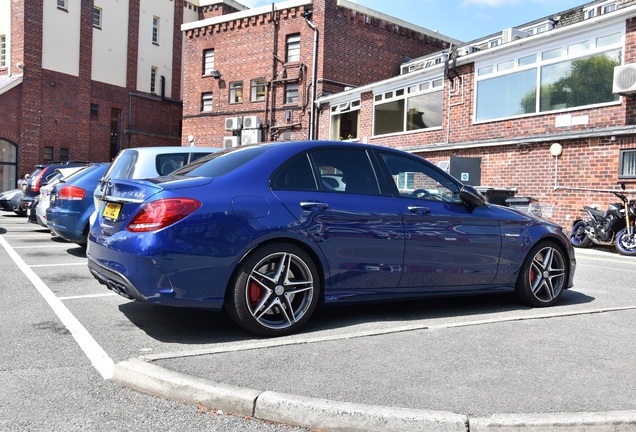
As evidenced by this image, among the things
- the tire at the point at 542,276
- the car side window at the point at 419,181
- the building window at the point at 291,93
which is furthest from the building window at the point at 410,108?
the car side window at the point at 419,181

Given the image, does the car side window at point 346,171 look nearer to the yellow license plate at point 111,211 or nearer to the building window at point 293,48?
the yellow license plate at point 111,211

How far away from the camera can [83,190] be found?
8906 millimetres

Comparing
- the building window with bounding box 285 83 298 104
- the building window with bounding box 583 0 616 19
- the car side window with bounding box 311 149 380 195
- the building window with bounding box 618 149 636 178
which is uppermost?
the building window with bounding box 583 0 616 19

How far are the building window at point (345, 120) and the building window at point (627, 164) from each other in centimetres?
1212

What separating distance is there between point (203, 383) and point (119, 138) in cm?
3773

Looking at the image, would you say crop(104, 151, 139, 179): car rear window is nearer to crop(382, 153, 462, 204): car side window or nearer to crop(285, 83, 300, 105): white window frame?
crop(382, 153, 462, 204): car side window

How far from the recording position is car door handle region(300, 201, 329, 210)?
14.7 ft

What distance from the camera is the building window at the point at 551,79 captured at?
14.6 m

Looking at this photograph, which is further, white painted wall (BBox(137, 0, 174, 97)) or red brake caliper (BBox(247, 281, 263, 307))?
white painted wall (BBox(137, 0, 174, 97))

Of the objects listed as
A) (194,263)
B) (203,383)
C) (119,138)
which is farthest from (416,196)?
(119,138)

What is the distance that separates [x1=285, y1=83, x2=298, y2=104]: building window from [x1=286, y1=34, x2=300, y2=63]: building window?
129 centimetres

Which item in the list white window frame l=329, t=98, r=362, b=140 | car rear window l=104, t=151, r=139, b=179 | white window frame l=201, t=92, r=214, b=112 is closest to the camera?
car rear window l=104, t=151, r=139, b=179

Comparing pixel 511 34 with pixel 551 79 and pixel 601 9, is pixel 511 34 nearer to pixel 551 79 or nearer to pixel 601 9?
pixel 601 9

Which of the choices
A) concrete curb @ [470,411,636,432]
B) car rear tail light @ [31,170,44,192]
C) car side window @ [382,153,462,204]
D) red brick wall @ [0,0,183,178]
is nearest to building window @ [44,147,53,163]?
red brick wall @ [0,0,183,178]
